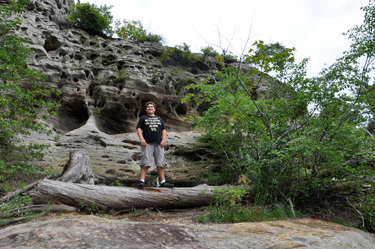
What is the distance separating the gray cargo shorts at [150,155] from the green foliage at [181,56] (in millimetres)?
9711

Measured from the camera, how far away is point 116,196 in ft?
15.6

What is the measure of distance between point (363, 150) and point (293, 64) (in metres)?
2.89

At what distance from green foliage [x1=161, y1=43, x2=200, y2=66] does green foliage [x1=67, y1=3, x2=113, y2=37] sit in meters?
4.47

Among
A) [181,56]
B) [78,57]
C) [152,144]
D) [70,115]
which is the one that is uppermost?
[181,56]

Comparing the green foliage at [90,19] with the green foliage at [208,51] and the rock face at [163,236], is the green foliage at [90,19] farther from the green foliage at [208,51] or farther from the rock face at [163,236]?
the rock face at [163,236]

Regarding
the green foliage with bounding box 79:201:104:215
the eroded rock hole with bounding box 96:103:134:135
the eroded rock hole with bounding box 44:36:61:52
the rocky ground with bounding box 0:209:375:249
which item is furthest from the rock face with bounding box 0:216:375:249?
the eroded rock hole with bounding box 44:36:61:52

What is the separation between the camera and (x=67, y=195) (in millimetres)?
4332

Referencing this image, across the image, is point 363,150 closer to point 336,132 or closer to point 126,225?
point 336,132

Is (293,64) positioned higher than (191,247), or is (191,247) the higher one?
(293,64)

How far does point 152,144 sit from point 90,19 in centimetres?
1259

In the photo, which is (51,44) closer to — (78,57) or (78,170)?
(78,57)

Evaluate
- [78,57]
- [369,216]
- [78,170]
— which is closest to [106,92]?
[78,57]

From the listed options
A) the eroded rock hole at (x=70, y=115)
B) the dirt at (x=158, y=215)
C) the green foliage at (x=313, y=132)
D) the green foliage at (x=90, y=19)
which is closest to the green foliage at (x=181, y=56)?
the green foliage at (x=90, y=19)

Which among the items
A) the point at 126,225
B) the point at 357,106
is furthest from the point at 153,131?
the point at 357,106
